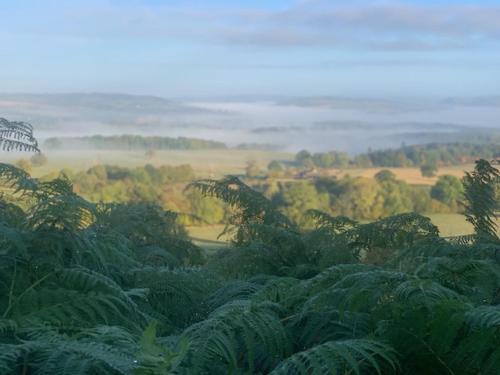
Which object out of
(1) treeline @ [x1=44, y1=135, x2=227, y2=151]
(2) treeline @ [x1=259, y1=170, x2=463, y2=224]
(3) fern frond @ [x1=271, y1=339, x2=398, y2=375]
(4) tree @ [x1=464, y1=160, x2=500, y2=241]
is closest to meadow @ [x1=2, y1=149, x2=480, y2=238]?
(1) treeline @ [x1=44, y1=135, x2=227, y2=151]

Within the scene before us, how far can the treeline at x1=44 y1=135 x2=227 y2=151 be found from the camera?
476 inches

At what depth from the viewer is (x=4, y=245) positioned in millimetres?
2174

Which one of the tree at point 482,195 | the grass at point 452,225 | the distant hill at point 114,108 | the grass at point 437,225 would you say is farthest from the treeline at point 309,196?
the distant hill at point 114,108

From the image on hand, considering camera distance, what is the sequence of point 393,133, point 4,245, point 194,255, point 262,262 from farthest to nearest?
1. point 393,133
2. point 194,255
3. point 262,262
4. point 4,245

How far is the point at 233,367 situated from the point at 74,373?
358 millimetres

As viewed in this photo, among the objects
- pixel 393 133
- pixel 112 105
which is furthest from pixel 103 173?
pixel 112 105

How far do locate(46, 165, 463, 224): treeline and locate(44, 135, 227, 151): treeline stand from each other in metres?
1.50

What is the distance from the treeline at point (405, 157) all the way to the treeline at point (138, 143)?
11.4 feet

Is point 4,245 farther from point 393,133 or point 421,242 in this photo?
point 393,133

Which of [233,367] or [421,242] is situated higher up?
[421,242]

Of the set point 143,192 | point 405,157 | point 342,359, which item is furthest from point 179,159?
point 342,359

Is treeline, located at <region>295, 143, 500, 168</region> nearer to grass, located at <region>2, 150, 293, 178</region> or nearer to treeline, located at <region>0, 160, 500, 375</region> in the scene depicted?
grass, located at <region>2, 150, 293, 178</region>

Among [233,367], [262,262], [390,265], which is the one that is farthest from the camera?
[262,262]

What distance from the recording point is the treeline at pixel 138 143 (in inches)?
476
